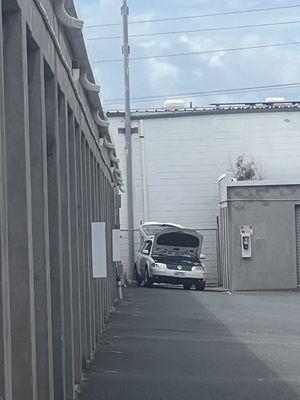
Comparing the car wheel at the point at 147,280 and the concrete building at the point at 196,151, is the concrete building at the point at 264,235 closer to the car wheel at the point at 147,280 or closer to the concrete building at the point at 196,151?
the car wheel at the point at 147,280

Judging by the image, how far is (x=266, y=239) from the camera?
106 feet

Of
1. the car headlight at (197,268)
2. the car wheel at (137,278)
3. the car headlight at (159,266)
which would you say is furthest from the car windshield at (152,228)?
the car headlight at (197,268)

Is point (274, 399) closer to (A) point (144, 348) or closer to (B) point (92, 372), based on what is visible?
(B) point (92, 372)

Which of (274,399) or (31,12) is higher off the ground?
(31,12)

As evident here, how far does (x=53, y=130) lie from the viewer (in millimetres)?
8148

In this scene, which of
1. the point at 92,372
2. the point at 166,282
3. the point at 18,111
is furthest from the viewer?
the point at 166,282

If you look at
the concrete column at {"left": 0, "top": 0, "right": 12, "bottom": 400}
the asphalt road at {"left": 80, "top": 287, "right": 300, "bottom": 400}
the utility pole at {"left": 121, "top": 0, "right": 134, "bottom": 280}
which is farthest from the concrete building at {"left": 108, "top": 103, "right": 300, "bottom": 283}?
the concrete column at {"left": 0, "top": 0, "right": 12, "bottom": 400}

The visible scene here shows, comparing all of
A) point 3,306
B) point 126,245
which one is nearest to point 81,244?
point 3,306

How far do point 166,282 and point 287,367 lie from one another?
64.9 feet

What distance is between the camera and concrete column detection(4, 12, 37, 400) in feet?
19.5

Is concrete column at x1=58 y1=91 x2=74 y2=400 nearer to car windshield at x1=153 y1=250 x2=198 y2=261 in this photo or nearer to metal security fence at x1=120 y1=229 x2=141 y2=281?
car windshield at x1=153 y1=250 x2=198 y2=261

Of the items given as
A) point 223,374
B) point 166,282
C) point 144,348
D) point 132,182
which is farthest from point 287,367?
point 132,182

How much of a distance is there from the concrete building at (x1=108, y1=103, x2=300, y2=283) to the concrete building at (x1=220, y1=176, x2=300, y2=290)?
23.0ft

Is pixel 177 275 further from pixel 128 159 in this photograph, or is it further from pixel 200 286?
pixel 128 159
